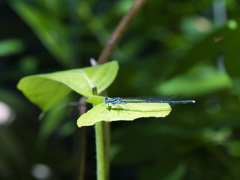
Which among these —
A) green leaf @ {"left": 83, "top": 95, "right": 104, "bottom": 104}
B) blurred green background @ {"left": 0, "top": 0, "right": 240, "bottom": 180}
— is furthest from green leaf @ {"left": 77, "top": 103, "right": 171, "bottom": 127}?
blurred green background @ {"left": 0, "top": 0, "right": 240, "bottom": 180}

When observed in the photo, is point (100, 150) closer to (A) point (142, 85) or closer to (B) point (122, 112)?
(B) point (122, 112)

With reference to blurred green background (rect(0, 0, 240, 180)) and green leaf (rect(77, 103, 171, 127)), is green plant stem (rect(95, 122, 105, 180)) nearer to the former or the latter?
green leaf (rect(77, 103, 171, 127))

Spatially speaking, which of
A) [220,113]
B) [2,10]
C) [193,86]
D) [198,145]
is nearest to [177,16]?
[193,86]

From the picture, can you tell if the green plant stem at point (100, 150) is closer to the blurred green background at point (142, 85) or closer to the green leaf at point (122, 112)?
the green leaf at point (122, 112)

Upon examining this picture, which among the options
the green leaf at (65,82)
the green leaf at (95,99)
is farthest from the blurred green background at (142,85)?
the green leaf at (95,99)

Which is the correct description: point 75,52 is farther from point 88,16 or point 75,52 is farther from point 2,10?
point 2,10

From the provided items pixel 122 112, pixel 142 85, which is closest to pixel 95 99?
pixel 122 112
